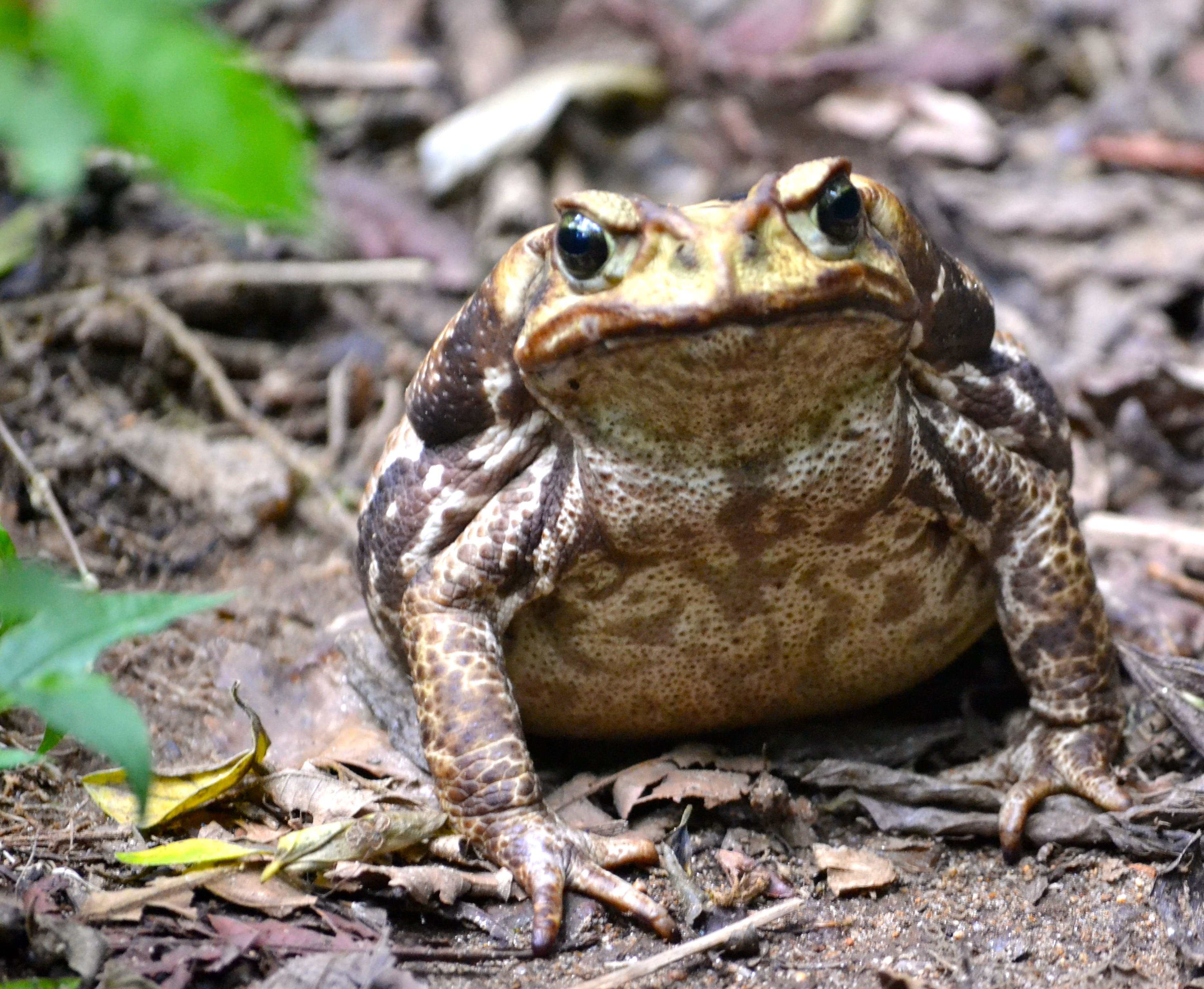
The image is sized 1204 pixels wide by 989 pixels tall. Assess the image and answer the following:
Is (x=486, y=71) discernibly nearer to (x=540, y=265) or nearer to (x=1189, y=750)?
(x=540, y=265)

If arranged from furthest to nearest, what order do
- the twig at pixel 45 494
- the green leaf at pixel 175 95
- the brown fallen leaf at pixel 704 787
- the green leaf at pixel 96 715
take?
the twig at pixel 45 494, the brown fallen leaf at pixel 704 787, the green leaf at pixel 96 715, the green leaf at pixel 175 95

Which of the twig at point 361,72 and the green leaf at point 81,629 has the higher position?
the green leaf at point 81,629

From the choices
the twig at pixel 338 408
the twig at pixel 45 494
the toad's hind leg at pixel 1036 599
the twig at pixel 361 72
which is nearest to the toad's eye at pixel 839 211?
the toad's hind leg at pixel 1036 599

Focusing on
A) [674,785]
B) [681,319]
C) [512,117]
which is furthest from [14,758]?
[512,117]

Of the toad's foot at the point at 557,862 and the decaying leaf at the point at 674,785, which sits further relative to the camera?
the decaying leaf at the point at 674,785

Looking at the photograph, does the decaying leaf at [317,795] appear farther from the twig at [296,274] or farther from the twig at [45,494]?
the twig at [296,274]

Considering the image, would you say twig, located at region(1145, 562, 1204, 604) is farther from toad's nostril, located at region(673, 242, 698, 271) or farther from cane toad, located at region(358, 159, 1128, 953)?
toad's nostril, located at region(673, 242, 698, 271)

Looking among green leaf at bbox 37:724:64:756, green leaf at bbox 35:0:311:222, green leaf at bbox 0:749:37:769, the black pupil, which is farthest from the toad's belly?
green leaf at bbox 35:0:311:222
